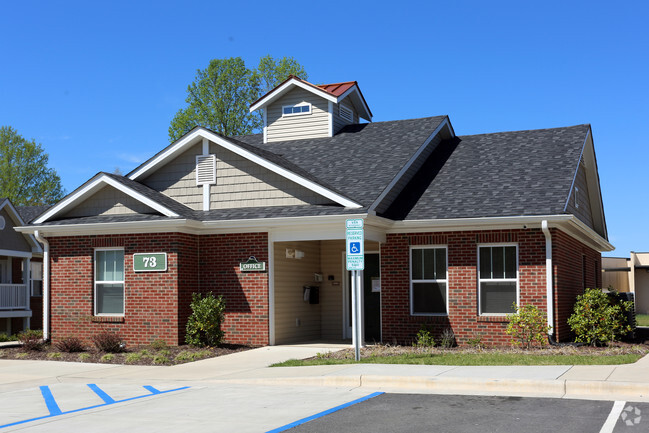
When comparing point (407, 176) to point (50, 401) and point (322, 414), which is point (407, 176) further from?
point (50, 401)

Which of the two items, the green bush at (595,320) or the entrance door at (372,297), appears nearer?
the green bush at (595,320)

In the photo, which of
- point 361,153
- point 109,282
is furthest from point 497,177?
point 109,282

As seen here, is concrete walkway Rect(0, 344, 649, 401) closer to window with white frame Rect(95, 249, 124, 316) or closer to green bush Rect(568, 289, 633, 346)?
green bush Rect(568, 289, 633, 346)

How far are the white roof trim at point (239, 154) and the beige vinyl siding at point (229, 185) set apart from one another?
258 millimetres

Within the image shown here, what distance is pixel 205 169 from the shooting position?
19.4 metres

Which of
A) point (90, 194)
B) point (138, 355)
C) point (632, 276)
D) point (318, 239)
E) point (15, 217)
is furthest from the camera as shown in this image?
point (632, 276)

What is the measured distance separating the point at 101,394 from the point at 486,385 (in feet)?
19.6

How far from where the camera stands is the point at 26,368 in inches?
598

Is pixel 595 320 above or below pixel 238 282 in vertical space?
below

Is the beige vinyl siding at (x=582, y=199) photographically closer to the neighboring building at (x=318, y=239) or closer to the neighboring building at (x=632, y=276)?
the neighboring building at (x=318, y=239)

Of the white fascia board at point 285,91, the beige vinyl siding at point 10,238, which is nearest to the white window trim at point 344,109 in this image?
the white fascia board at point 285,91

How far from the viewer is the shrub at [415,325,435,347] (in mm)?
17203

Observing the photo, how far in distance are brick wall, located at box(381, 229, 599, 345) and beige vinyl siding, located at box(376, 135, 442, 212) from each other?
0.85 meters

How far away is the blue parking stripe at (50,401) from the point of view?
10164 mm
